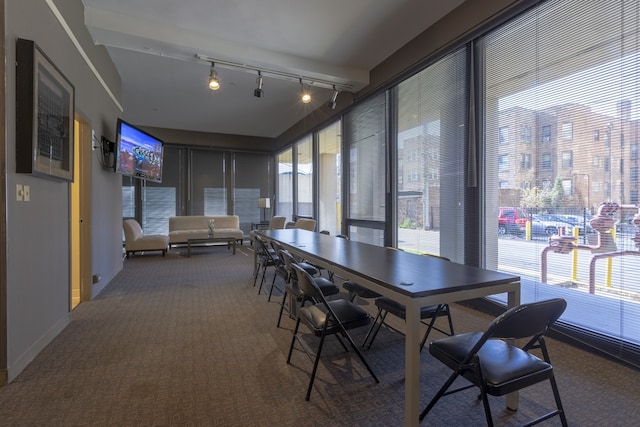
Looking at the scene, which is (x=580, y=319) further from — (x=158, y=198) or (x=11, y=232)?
(x=158, y=198)

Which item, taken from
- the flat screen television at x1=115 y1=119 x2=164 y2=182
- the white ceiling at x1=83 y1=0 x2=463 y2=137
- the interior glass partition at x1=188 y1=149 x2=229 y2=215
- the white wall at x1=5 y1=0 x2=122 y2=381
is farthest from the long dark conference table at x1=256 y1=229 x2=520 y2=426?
the interior glass partition at x1=188 y1=149 x2=229 y2=215

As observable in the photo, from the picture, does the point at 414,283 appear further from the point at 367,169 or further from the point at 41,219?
the point at 367,169

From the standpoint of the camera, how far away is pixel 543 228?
8.99 feet

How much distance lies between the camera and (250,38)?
13.3 feet

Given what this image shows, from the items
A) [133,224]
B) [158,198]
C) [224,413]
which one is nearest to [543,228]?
[224,413]

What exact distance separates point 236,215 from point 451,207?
7504mm

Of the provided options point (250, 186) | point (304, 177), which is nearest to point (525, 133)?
point (304, 177)

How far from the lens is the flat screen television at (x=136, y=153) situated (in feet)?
14.7

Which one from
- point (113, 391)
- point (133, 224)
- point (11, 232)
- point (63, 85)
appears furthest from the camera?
point (133, 224)

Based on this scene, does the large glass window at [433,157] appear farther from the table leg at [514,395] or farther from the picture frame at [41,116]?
the picture frame at [41,116]

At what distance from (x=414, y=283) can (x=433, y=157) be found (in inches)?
103

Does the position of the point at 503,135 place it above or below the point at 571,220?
above

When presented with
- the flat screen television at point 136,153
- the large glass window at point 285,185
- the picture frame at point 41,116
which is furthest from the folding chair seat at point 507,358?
the large glass window at point 285,185

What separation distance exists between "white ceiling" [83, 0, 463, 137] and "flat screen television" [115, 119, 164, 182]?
991 mm
